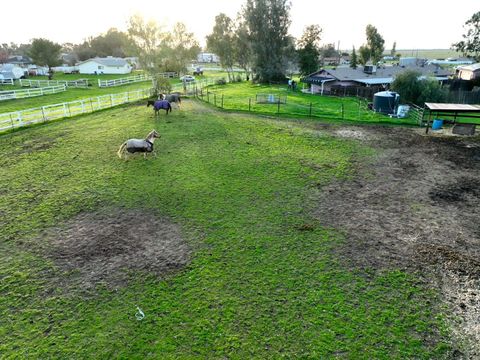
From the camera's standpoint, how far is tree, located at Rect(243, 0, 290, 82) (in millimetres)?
47219

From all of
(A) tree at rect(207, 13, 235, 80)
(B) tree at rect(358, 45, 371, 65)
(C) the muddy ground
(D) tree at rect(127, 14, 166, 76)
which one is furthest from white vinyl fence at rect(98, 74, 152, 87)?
(B) tree at rect(358, 45, 371, 65)

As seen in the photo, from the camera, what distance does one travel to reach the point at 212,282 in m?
6.62

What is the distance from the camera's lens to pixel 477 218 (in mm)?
9195

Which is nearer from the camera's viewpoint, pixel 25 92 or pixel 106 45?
pixel 25 92

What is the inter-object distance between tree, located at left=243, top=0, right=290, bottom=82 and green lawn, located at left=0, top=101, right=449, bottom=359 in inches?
1531

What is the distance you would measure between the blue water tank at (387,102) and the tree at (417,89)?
2287mm

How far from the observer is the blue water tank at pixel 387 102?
990 inches

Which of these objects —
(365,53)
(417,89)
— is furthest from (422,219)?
(365,53)

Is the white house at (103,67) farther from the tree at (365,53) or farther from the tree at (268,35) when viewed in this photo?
the tree at (365,53)

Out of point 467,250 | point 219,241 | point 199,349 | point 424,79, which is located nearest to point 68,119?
point 219,241

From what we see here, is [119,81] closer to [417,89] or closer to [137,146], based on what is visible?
[137,146]

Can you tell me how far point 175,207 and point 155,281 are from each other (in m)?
3.39

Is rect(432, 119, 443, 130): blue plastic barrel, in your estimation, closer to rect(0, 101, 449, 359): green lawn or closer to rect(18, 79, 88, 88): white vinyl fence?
rect(0, 101, 449, 359): green lawn

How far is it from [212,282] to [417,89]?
27231mm
